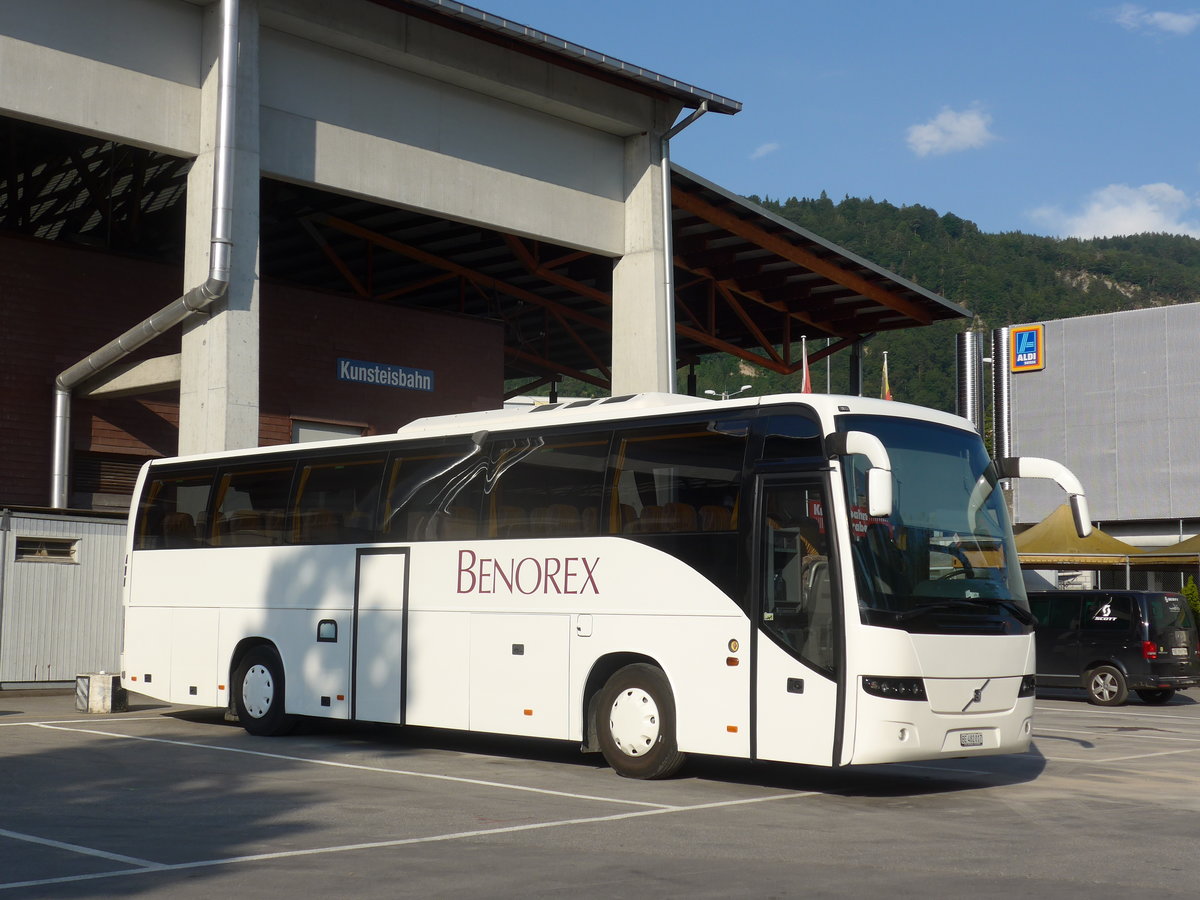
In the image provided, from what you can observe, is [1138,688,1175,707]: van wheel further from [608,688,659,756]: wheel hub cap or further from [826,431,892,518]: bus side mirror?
[826,431,892,518]: bus side mirror

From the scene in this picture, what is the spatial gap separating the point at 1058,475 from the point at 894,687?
276cm

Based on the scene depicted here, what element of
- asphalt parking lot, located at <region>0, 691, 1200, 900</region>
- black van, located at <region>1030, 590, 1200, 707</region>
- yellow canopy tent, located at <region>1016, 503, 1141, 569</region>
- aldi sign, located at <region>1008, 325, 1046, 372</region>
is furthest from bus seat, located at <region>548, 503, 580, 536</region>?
aldi sign, located at <region>1008, 325, 1046, 372</region>

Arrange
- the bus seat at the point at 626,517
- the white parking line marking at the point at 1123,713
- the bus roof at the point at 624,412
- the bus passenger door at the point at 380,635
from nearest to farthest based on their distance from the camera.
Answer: the bus roof at the point at 624,412 < the bus seat at the point at 626,517 < the bus passenger door at the point at 380,635 < the white parking line marking at the point at 1123,713

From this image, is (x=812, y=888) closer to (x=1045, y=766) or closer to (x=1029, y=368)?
(x=1045, y=766)

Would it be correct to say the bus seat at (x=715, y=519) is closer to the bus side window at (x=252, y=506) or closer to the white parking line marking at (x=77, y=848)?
the white parking line marking at (x=77, y=848)

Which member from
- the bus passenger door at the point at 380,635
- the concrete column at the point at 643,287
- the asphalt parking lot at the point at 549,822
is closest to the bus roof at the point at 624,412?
the bus passenger door at the point at 380,635

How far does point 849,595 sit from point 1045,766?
4.09m

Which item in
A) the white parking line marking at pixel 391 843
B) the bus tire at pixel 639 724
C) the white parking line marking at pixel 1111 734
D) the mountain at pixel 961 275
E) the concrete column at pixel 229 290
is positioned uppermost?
the mountain at pixel 961 275

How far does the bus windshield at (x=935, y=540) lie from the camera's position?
10406mm

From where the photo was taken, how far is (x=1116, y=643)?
74.3ft

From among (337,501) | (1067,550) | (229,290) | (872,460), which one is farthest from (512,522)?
(1067,550)

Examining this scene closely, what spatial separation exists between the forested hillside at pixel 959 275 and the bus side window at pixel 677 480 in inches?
3407

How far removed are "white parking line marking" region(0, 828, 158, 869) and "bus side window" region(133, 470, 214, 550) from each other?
776 centimetres

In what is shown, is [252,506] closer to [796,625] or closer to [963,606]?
[796,625]
